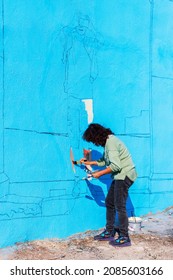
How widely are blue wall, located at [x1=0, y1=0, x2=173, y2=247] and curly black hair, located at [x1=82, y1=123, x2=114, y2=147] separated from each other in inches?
11.8

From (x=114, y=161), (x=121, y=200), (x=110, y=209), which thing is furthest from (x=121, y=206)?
(x=114, y=161)

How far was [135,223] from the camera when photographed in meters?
5.71

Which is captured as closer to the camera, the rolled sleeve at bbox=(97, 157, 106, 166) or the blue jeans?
the blue jeans

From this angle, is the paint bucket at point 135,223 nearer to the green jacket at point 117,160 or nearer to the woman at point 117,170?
the woman at point 117,170

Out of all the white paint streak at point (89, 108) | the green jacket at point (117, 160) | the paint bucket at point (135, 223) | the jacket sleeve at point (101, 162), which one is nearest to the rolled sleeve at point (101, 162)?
the jacket sleeve at point (101, 162)

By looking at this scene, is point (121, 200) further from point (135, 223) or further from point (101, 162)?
point (135, 223)

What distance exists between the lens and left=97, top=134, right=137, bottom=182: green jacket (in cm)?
499

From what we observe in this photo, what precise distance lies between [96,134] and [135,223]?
1305mm

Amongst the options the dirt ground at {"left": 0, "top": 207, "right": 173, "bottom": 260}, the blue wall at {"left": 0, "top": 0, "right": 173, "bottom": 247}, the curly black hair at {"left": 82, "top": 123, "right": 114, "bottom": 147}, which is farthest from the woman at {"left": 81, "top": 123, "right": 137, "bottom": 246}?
the blue wall at {"left": 0, "top": 0, "right": 173, "bottom": 247}

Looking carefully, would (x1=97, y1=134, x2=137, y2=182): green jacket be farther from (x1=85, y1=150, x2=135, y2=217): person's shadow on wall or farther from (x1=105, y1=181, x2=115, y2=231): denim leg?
(x1=85, y1=150, x2=135, y2=217): person's shadow on wall

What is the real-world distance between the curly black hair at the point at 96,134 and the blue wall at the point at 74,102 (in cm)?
30
